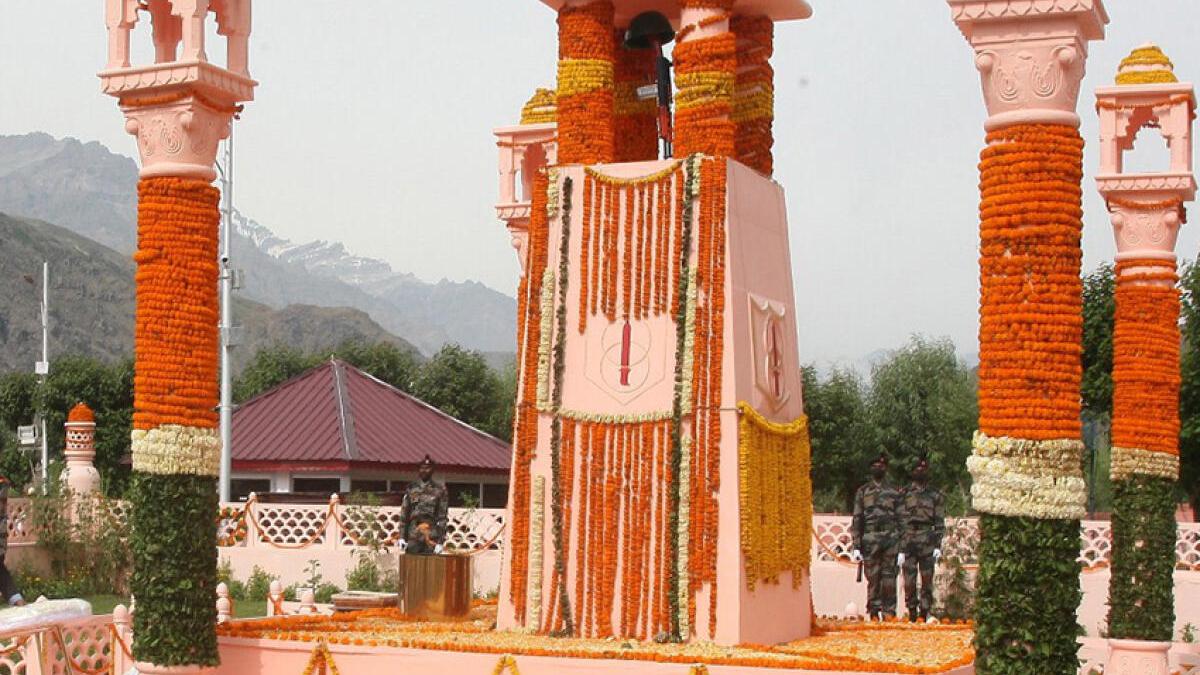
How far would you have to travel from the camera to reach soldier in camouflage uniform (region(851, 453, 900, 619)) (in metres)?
12.5

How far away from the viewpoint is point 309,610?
12.0 metres

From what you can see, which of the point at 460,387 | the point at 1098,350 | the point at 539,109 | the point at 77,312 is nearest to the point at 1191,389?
the point at 1098,350

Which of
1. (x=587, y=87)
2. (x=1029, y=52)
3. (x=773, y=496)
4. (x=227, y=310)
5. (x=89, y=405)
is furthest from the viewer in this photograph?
(x=89, y=405)

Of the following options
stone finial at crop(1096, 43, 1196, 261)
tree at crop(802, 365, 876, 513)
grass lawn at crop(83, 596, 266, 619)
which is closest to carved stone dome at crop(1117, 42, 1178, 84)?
stone finial at crop(1096, 43, 1196, 261)

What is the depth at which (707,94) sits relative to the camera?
32.5ft

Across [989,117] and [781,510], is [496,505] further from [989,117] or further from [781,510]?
[989,117]

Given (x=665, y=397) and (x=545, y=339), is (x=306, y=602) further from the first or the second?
(x=665, y=397)

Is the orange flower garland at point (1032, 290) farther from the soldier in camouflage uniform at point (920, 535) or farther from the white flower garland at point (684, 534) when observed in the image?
the soldier in camouflage uniform at point (920, 535)

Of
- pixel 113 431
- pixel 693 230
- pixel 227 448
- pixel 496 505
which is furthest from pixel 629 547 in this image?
pixel 113 431

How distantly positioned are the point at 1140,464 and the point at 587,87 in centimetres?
493

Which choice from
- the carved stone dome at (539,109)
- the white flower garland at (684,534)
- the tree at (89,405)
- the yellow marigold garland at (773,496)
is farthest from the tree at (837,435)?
the white flower garland at (684,534)

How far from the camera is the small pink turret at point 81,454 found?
18.4 metres

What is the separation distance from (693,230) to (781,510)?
1780 mm

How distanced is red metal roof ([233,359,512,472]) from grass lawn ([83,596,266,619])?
623 centimetres
